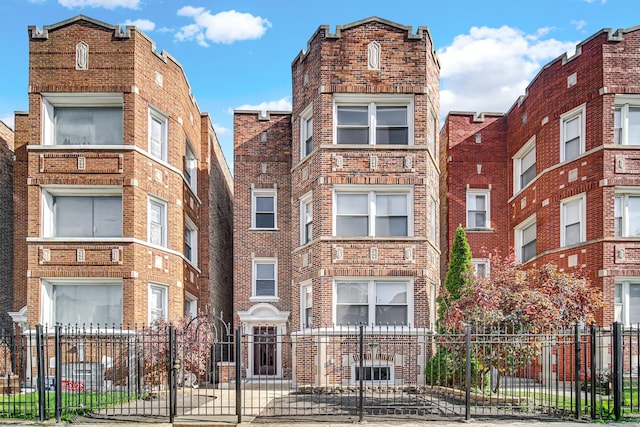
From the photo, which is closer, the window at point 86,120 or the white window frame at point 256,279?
the window at point 86,120

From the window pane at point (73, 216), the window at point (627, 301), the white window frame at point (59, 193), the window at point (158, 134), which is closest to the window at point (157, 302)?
the white window frame at point (59, 193)

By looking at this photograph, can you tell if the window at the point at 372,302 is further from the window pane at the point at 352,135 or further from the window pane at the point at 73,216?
the window pane at the point at 73,216

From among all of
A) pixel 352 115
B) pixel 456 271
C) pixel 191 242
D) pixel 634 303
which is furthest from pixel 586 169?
pixel 191 242

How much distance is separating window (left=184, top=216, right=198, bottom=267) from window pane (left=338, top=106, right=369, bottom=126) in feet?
24.1

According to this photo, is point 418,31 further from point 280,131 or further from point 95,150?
point 95,150

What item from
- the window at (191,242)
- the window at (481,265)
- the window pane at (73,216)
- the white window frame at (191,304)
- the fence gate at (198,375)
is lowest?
the fence gate at (198,375)

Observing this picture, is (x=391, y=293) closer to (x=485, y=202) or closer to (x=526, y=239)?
(x=526, y=239)

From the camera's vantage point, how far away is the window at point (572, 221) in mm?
20172

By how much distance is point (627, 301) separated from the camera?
1909cm

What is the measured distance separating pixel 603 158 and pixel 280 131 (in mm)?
11735

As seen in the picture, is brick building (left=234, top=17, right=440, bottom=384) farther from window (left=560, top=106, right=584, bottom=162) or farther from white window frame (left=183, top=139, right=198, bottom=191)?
white window frame (left=183, top=139, right=198, bottom=191)

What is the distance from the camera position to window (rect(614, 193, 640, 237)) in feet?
63.3

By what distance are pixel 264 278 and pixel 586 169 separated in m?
12.2

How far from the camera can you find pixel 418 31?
20859mm
